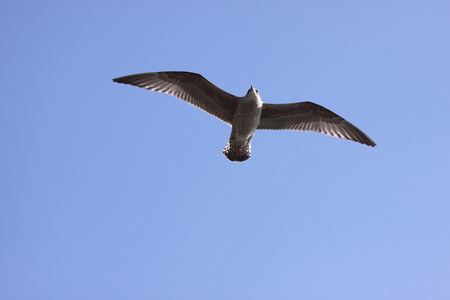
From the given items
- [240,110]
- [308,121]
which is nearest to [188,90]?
[240,110]

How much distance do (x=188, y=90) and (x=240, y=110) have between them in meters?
1.21

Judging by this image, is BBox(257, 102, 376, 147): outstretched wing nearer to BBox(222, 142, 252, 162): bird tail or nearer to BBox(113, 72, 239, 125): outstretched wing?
BBox(222, 142, 252, 162): bird tail

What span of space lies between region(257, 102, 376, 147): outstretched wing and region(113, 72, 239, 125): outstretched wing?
778mm

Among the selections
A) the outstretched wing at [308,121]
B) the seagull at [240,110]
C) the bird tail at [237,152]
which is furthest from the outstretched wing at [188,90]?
the outstretched wing at [308,121]

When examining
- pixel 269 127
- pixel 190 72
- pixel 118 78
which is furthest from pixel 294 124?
pixel 118 78

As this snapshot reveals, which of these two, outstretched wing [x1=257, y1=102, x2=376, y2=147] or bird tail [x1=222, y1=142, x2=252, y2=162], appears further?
outstretched wing [x1=257, y1=102, x2=376, y2=147]

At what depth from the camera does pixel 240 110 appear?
10164 mm

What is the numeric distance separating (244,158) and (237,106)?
106 cm

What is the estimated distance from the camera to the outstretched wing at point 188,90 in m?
10.4

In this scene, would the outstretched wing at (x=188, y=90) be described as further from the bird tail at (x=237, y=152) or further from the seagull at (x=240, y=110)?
the bird tail at (x=237, y=152)

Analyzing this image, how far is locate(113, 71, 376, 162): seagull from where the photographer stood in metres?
10.2

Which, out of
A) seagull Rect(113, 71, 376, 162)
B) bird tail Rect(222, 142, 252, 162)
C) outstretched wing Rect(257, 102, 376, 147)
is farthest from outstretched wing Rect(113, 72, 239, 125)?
outstretched wing Rect(257, 102, 376, 147)

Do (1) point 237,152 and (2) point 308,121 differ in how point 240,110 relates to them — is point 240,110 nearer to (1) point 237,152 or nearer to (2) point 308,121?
(1) point 237,152

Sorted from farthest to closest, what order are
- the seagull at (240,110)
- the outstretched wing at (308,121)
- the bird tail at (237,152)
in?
the outstretched wing at (308,121) < the bird tail at (237,152) < the seagull at (240,110)
